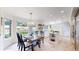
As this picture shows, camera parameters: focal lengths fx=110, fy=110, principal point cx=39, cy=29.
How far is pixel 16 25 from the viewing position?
7.23ft

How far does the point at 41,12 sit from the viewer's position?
7.13 ft

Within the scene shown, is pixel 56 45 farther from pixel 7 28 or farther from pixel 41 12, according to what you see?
pixel 7 28

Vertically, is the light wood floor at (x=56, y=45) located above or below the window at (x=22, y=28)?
below

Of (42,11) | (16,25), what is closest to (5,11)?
(16,25)

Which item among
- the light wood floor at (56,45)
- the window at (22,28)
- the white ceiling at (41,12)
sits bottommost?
the light wood floor at (56,45)

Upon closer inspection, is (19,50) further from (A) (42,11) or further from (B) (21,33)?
(A) (42,11)

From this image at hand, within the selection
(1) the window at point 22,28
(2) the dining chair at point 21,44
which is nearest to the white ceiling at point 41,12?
(1) the window at point 22,28

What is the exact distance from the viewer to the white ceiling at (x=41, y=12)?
2.13 m

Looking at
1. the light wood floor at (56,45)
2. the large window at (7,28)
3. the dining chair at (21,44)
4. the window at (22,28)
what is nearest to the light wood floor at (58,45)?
the light wood floor at (56,45)

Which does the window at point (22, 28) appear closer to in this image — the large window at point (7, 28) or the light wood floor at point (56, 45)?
the large window at point (7, 28)
